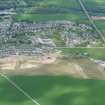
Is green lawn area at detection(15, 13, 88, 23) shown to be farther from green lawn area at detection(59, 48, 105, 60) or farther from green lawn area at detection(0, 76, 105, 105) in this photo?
green lawn area at detection(0, 76, 105, 105)

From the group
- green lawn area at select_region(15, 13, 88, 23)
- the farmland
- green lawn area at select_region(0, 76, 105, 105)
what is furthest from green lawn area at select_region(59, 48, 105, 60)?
green lawn area at select_region(15, 13, 88, 23)

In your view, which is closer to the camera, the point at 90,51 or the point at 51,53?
the point at 51,53

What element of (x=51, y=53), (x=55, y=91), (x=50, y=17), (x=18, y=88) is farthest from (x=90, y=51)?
(x=18, y=88)

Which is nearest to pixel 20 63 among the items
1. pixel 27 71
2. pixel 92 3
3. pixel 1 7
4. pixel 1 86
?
pixel 27 71

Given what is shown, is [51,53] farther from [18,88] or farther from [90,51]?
[18,88]

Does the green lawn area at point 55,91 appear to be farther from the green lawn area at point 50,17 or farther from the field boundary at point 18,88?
the green lawn area at point 50,17

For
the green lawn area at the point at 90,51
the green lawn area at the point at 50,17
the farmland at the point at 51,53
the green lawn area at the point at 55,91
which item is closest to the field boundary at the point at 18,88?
the farmland at the point at 51,53

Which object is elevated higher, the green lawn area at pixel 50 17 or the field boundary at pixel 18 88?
the green lawn area at pixel 50 17

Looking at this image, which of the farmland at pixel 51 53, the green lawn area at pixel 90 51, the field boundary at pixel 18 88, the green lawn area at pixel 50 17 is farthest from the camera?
the green lawn area at pixel 50 17
